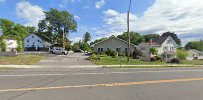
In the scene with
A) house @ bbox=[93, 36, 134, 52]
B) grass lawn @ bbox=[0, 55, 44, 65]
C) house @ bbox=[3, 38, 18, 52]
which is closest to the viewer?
grass lawn @ bbox=[0, 55, 44, 65]

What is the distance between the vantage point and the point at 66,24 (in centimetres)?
8206

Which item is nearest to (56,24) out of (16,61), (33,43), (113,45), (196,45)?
(33,43)

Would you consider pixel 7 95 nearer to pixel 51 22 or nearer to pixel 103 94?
pixel 103 94

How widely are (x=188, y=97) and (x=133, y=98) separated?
2.47 m

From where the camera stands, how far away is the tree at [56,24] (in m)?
81.5

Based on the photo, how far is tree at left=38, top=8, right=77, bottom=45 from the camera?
81.5m

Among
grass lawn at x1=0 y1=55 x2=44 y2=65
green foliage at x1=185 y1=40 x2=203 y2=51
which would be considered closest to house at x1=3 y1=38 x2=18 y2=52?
grass lawn at x1=0 y1=55 x2=44 y2=65

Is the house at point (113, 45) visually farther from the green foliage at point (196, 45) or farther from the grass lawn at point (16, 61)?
the green foliage at point (196, 45)

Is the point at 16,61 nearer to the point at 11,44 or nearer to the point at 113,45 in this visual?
the point at 113,45

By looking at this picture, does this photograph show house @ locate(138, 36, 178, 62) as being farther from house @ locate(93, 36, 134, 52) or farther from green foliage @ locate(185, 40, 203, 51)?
green foliage @ locate(185, 40, 203, 51)

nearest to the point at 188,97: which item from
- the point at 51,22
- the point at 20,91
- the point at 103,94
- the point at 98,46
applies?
the point at 103,94

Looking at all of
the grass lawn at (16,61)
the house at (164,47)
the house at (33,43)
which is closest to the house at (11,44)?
the house at (33,43)

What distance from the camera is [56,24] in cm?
8275

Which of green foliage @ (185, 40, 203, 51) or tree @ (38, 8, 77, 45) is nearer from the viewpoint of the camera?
tree @ (38, 8, 77, 45)
